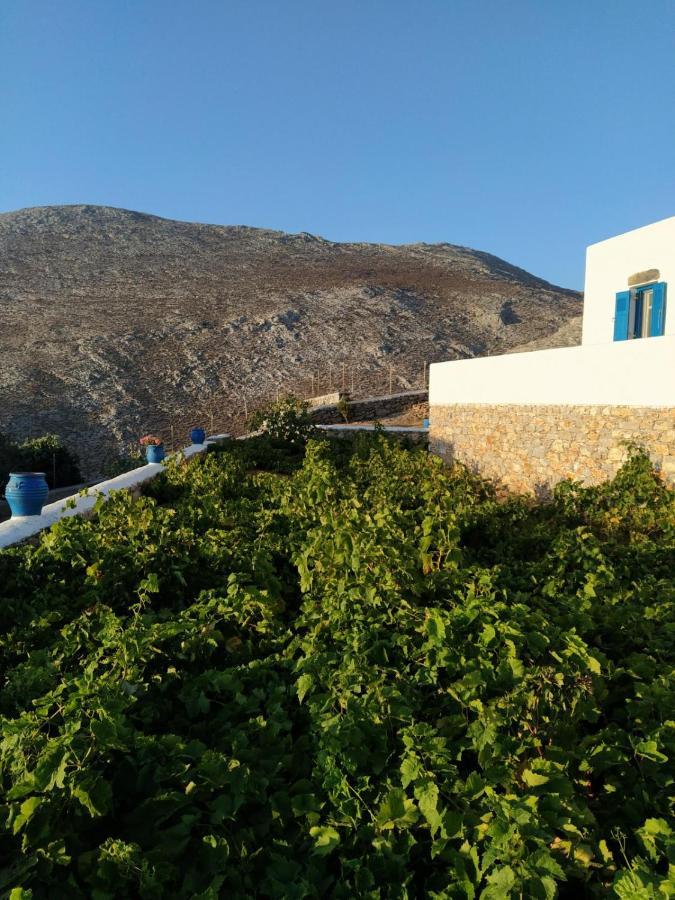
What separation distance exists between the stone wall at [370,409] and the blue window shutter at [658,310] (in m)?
13.2

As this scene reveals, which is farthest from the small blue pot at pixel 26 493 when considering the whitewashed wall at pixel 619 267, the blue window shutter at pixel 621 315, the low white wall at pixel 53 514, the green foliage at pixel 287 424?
the blue window shutter at pixel 621 315

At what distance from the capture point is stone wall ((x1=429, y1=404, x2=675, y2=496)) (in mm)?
6922

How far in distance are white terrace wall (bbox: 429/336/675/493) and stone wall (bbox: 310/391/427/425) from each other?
9.90m

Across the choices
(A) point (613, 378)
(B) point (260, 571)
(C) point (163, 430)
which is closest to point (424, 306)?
(C) point (163, 430)

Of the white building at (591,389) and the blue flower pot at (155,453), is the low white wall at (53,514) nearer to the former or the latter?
the blue flower pot at (155,453)

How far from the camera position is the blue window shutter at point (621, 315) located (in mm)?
9930

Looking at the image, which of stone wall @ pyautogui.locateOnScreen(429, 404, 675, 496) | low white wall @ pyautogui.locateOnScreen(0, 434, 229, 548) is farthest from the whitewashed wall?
low white wall @ pyautogui.locateOnScreen(0, 434, 229, 548)

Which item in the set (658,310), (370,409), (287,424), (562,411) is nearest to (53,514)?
(562,411)

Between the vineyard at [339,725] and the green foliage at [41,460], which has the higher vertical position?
the vineyard at [339,725]

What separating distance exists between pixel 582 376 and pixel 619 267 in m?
3.49

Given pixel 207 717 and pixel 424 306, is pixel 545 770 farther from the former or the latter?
pixel 424 306

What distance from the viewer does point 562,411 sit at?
848 cm

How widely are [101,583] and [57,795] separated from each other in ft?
8.42

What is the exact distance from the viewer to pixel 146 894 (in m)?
1.69
